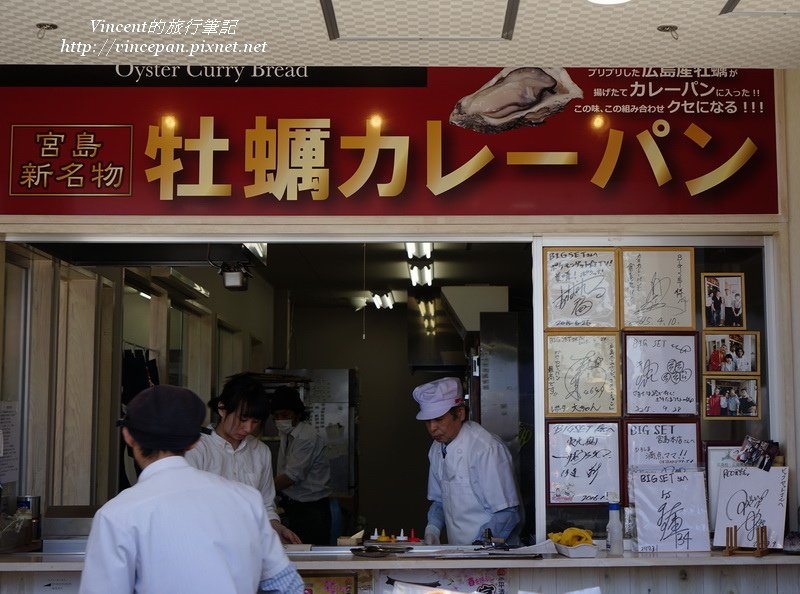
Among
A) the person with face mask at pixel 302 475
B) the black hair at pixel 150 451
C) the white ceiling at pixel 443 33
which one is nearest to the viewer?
the black hair at pixel 150 451

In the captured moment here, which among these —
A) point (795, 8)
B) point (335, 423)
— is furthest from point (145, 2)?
point (335, 423)

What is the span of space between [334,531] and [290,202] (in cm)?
378

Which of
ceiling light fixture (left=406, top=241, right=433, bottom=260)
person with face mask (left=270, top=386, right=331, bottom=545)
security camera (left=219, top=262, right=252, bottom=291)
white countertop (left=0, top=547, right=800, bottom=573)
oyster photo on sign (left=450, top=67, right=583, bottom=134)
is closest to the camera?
white countertop (left=0, top=547, right=800, bottom=573)

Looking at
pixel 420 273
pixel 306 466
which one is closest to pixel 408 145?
pixel 306 466

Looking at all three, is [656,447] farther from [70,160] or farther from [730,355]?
[70,160]

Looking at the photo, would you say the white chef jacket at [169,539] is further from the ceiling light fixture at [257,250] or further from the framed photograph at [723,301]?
the ceiling light fixture at [257,250]

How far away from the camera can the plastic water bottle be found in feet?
14.4

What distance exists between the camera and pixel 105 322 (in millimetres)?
6547

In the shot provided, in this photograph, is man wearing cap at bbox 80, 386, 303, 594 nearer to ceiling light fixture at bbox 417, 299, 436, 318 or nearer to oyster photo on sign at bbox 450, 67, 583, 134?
oyster photo on sign at bbox 450, 67, 583, 134

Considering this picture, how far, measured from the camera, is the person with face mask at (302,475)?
7738mm

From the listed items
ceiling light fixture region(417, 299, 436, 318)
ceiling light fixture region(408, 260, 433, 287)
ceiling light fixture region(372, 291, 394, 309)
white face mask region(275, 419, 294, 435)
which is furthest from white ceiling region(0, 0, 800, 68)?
ceiling light fixture region(372, 291, 394, 309)

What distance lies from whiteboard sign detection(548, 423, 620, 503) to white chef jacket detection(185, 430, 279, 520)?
4.90ft

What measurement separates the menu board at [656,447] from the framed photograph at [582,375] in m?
0.13

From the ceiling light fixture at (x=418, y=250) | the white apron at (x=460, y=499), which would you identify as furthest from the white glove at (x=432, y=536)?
the ceiling light fixture at (x=418, y=250)
